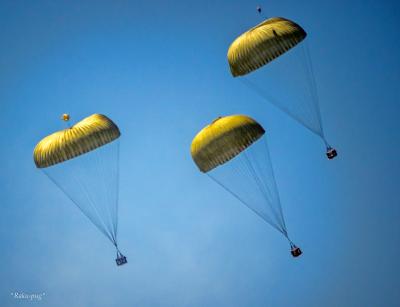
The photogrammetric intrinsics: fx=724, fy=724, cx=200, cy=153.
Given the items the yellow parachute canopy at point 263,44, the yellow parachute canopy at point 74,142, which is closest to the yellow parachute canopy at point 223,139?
the yellow parachute canopy at point 263,44

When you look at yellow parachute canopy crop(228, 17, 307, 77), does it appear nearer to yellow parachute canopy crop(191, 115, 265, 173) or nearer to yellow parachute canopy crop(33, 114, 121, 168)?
yellow parachute canopy crop(191, 115, 265, 173)

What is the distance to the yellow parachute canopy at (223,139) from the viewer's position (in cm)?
3666

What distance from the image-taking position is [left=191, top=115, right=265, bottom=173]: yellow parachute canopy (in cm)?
3666

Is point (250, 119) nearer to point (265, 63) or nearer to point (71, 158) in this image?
point (265, 63)

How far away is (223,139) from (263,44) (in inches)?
205

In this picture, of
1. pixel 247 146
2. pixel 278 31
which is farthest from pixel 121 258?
pixel 278 31

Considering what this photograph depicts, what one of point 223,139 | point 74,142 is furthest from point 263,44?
point 74,142

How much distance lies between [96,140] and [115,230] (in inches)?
184

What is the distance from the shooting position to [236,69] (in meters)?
37.8

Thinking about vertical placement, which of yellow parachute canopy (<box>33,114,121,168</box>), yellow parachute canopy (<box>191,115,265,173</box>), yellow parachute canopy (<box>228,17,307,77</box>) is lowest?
yellow parachute canopy (<box>191,115,265,173</box>)

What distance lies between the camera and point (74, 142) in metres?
36.5

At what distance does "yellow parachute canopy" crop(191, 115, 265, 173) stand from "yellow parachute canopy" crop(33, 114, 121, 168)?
4.68 metres

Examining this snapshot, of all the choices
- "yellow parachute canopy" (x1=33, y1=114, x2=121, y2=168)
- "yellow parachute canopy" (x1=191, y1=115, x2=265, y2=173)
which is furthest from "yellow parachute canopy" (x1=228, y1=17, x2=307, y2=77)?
"yellow parachute canopy" (x1=33, y1=114, x2=121, y2=168)

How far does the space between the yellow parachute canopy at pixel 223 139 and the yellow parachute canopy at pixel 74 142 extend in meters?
4.68
